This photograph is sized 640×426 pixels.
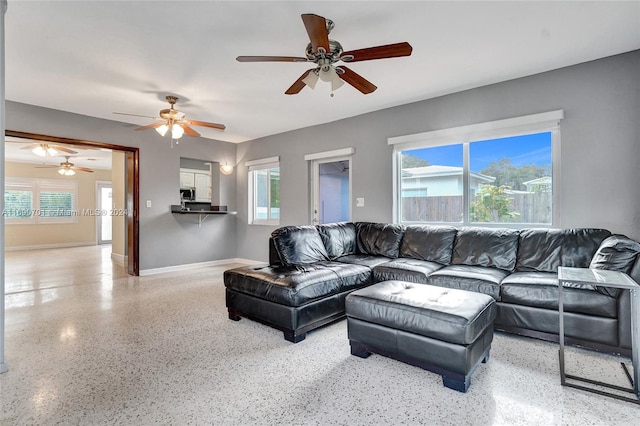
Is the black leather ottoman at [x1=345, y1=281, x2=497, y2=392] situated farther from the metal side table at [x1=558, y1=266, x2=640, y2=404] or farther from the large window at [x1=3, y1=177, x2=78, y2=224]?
the large window at [x1=3, y1=177, x2=78, y2=224]

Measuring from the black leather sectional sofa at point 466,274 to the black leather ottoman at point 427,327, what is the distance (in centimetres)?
57

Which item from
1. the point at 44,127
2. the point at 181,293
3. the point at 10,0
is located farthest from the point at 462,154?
the point at 44,127

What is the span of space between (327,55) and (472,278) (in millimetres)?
2251

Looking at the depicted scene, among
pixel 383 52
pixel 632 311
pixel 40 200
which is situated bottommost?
pixel 632 311

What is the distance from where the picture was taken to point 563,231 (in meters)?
3.07

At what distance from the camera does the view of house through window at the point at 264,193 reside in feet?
20.4

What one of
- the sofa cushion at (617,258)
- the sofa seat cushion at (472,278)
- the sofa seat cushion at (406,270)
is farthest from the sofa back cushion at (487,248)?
→ the sofa cushion at (617,258)

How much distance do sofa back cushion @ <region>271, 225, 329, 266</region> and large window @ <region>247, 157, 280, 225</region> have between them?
94.9 inches

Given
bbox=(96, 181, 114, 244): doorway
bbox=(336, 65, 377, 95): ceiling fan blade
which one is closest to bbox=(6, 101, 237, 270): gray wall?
bbox=(336, 65, 377, 95): ceiling fan blade

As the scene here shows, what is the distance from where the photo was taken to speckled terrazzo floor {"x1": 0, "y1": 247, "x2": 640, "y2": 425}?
5.60 feet

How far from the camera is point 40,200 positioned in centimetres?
884

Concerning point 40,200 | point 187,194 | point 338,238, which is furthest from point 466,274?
point 40,200

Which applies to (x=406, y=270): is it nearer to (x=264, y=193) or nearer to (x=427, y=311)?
(x=427, y=311)

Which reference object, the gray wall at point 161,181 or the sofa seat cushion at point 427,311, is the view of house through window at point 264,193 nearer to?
the gray wall at point 161,181
